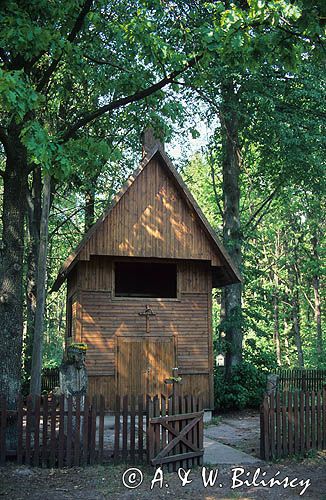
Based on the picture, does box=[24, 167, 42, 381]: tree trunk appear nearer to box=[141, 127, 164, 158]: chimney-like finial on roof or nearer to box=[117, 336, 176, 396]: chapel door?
box=[141, 127, 164, 158]: chimney-like finial on roof

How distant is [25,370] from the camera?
2092 centimetres

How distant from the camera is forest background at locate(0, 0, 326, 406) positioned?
8.98m

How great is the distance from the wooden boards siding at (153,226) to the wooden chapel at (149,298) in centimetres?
3

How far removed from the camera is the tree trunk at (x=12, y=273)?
1047 cm

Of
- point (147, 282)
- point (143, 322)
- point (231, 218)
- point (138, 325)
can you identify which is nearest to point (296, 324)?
point (231, 218)

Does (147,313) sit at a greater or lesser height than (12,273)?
lesser

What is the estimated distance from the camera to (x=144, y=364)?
15.7 m

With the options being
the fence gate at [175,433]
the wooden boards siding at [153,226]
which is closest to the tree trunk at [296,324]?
the wooden boards siding at [153,226]

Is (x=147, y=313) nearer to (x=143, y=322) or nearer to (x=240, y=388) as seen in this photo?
(x=143, y=322)

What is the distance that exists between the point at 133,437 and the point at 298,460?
339cm

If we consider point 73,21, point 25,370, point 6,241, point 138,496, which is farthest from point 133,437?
point 25,370

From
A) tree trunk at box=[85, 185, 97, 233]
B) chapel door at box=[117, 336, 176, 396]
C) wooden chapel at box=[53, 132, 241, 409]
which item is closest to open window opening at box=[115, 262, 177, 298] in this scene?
wooden chapel at box=[53, 132, 241, 409]

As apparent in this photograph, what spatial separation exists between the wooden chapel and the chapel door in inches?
1.1

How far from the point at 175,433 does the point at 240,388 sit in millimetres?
9082
